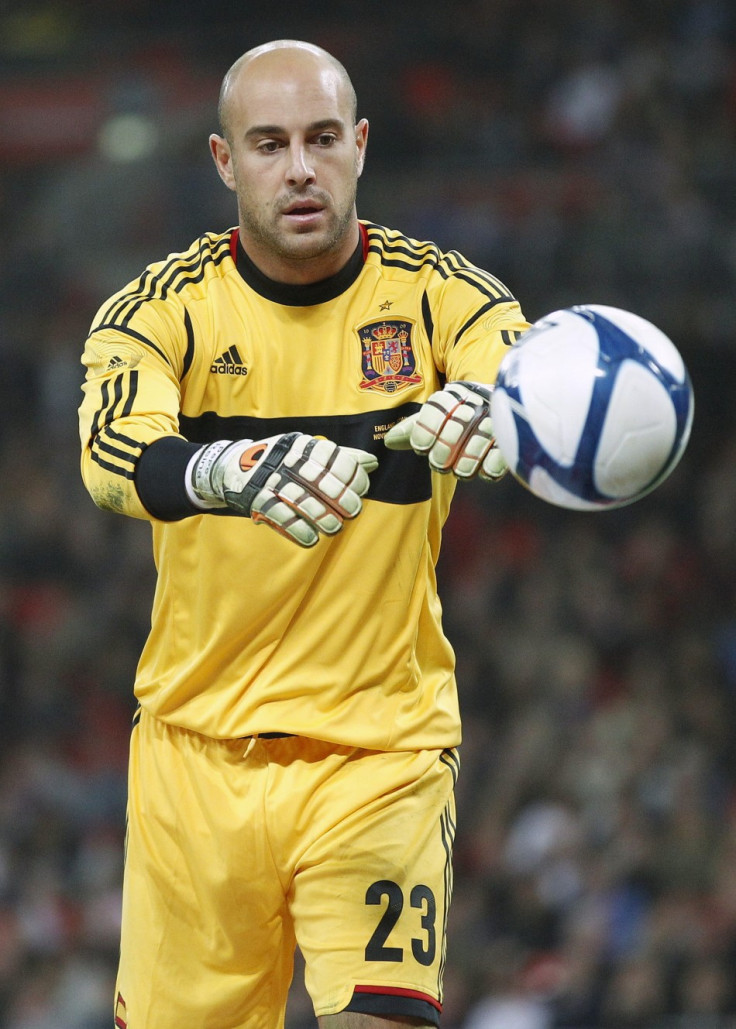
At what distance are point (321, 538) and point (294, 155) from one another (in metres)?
1.04

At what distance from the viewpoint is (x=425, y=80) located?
13.2m

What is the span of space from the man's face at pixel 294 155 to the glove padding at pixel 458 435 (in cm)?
81

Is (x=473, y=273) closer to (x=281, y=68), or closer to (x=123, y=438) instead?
(x=281, y=68)

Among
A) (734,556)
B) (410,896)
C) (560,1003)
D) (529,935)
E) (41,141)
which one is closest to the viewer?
(410,896)

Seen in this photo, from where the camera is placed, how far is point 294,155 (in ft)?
13.1

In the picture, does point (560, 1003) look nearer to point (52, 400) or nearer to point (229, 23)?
point (52, 400)

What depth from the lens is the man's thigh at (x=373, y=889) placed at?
12.6 feet

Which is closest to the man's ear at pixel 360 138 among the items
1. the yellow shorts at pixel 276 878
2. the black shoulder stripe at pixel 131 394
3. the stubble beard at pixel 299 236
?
the stubble beard at pixel 299 236

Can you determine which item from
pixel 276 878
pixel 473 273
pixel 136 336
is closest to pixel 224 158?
pixel 136 336

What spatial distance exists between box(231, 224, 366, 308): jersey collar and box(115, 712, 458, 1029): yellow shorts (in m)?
1.24

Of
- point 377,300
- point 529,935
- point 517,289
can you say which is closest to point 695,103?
point 517,289

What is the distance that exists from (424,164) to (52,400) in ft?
12.5

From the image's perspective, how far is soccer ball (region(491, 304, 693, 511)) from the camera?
3.39m

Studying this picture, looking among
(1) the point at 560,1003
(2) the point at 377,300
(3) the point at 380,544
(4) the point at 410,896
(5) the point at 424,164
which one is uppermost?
(5) the point at 424,164
